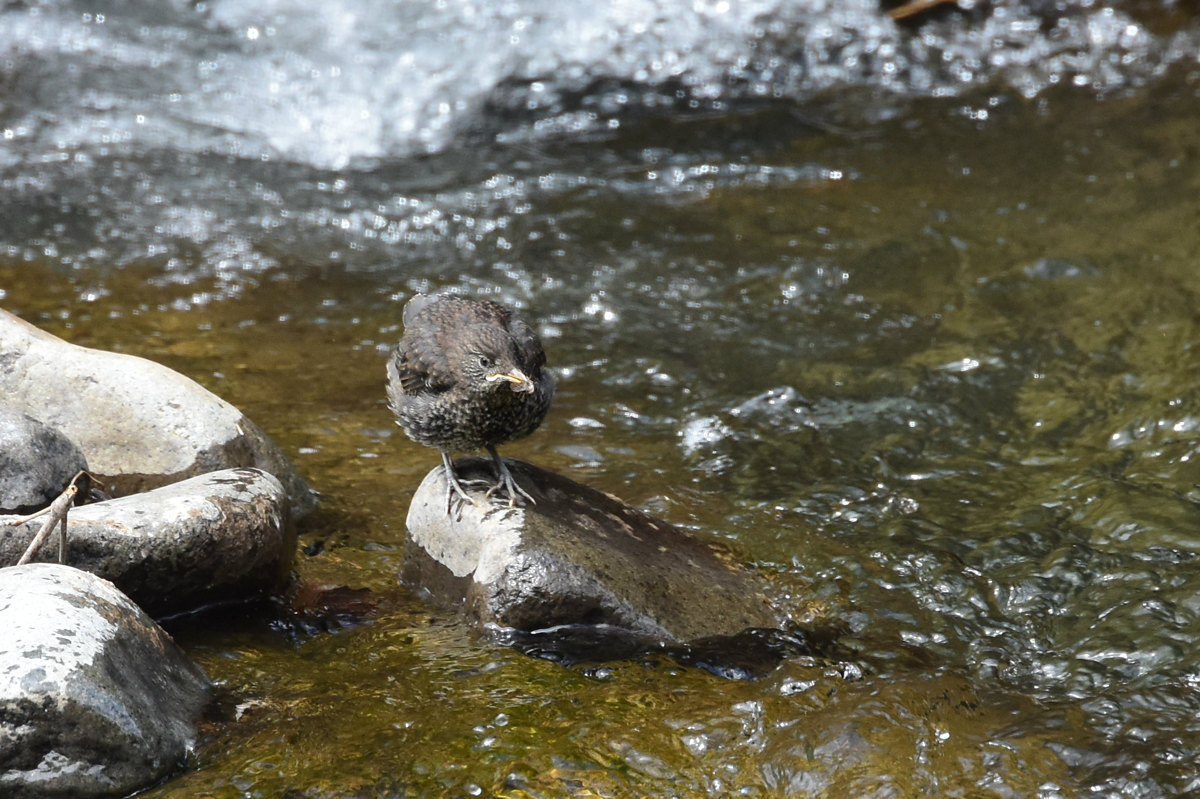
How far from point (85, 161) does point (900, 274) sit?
6.29 m

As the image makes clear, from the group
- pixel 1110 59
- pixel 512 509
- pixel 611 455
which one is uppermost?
pixel 1110 59

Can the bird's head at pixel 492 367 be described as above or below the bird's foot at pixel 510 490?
above

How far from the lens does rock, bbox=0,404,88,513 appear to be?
446cm

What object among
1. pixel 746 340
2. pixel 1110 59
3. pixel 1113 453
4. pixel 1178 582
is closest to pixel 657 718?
pixel 1178 582

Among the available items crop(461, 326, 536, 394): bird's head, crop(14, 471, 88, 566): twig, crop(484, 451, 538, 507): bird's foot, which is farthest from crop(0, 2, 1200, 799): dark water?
crop(461, 326, 536, 394): bird's head

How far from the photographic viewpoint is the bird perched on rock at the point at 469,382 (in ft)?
15.6

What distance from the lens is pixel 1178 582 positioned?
488 cm

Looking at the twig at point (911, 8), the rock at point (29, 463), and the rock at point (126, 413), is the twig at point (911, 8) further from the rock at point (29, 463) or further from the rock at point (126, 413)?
the rock at point (29, 463)

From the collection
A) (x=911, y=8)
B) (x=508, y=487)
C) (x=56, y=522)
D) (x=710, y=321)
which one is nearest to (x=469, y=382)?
(x=508, y=487)

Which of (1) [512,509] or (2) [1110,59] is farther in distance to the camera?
(2) [1110,59]

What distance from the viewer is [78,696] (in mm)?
3457

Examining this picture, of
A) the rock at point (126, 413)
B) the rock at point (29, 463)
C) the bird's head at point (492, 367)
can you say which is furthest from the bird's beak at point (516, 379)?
the rock at point (29, 463)

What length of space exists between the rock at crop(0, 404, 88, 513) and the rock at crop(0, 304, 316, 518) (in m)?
0.45

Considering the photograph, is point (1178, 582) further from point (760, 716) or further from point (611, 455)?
point (611, 455)
